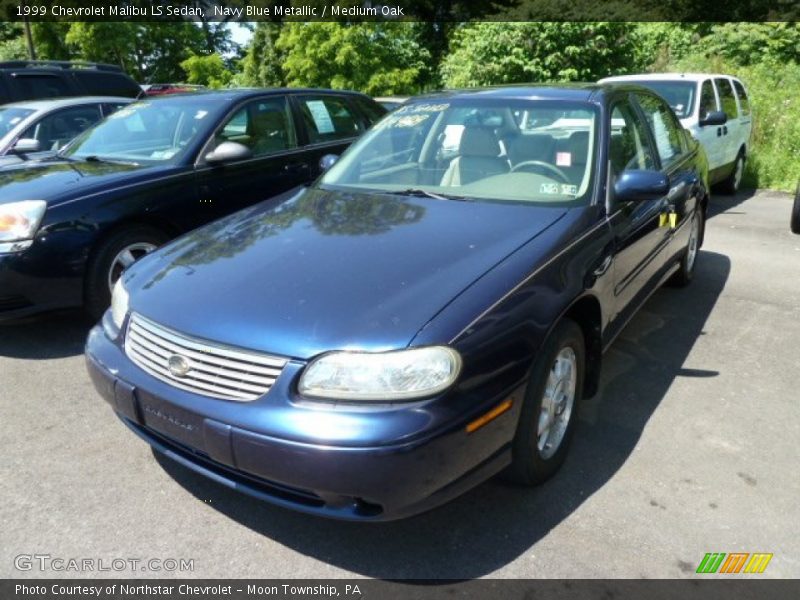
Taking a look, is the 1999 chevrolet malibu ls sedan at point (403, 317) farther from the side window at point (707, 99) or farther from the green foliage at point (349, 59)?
the green foliage at point (349, 59)

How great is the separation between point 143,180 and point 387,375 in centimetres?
314

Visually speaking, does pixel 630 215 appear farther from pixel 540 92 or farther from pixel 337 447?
pixel 337 447

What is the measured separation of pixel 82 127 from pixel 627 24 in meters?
16.6

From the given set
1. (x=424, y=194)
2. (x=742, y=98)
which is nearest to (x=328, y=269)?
(x=424, y=194)

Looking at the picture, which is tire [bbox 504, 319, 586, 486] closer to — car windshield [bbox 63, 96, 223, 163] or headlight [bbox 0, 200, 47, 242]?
headlight [bbox 0, 200, 47, 242]

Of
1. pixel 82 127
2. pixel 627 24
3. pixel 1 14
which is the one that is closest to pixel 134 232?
pixel 82 127

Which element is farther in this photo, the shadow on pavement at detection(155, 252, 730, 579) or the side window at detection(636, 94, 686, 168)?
the side window at detection(636, 94, 686, 168)

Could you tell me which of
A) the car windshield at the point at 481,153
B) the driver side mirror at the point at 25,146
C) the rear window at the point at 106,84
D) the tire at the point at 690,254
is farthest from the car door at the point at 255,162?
the rear window at the point at 106,84

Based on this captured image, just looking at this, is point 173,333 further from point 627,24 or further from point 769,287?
point 627,24

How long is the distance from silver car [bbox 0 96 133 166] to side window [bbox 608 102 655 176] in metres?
5.21

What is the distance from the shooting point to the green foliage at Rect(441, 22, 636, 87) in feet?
58.7

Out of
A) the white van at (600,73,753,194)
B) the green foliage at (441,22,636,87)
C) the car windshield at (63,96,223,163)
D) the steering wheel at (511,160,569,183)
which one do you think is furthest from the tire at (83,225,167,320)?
the green foliage at (441,22,636,87)

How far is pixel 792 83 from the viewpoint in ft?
45.5

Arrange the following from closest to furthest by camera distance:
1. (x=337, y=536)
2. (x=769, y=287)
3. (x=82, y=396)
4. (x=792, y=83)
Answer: (x=337, y=536) → (x=82, y=396) → (x=769, y=287) → (x=792, y=83)
